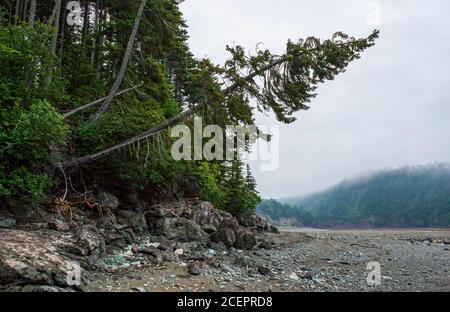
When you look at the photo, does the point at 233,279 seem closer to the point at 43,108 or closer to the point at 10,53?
the point at 43,108

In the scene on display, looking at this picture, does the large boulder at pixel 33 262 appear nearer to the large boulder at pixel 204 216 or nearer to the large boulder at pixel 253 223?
the large boulder at pixel 204 216

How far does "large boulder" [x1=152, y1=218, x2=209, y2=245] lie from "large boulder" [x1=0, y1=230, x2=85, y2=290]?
605cm

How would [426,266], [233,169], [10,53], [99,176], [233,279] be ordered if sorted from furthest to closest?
[233,169], [99,176], [426,266], [10,53], [233,279]

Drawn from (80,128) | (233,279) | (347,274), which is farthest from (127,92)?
(347,274)

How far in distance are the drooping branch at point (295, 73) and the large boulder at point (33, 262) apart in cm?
591

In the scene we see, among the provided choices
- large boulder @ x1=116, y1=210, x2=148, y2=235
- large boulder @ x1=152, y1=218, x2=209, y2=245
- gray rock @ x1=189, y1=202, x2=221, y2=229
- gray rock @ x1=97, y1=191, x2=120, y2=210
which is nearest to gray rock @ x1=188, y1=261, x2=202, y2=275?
large boulder @ x1=152, y1=218, x2=209, y2=245

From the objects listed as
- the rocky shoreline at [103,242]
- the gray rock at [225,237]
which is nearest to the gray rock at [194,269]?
the rocky shoreline at [103,242]

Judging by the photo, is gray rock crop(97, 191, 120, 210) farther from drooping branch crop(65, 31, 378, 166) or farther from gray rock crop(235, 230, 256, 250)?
gray rock crop(235, 230, 256, 250)

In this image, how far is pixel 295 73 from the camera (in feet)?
47.0

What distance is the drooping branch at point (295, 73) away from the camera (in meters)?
13.8

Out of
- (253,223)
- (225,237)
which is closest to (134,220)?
(225,237)

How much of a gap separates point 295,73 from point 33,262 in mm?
11297

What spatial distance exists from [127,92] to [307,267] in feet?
44.9

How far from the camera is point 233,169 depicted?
3422cm
